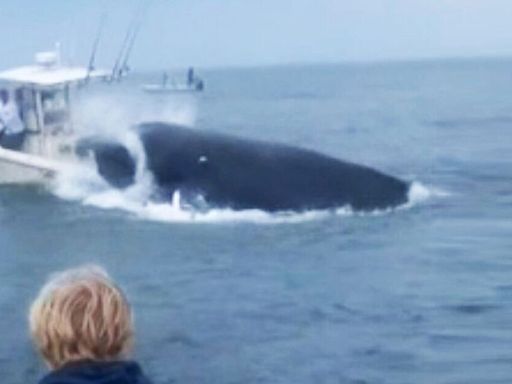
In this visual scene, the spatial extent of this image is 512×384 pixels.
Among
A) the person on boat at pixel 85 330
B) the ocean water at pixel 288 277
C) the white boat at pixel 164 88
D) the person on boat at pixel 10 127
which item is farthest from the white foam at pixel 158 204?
the person on boat at pixel 85 330

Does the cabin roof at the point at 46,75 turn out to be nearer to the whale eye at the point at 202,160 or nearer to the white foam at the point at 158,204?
the white foam at the point at 158,204

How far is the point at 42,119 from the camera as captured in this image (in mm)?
31891

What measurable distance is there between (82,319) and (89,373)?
0.71ft

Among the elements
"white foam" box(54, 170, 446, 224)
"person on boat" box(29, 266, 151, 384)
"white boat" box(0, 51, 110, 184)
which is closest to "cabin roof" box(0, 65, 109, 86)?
"white boat" box(0, 51, 110, 184)

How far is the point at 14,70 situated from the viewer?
1313 inches

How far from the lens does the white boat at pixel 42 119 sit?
3019 cm

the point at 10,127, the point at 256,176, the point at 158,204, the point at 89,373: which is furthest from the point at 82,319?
the point at 10,127

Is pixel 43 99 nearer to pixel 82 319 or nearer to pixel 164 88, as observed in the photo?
pixel 164 88

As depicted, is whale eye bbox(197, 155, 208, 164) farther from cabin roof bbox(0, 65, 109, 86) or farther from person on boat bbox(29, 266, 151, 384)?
person on boat bbox(29, 266, 151, 384)

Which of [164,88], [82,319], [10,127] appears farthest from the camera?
[164,88]

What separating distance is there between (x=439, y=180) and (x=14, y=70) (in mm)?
9375

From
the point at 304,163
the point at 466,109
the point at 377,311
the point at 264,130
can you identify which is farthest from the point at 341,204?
the point at 466,109

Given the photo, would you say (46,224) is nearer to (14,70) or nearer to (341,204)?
(341,204)

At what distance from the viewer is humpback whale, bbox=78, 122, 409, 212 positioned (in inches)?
1016
